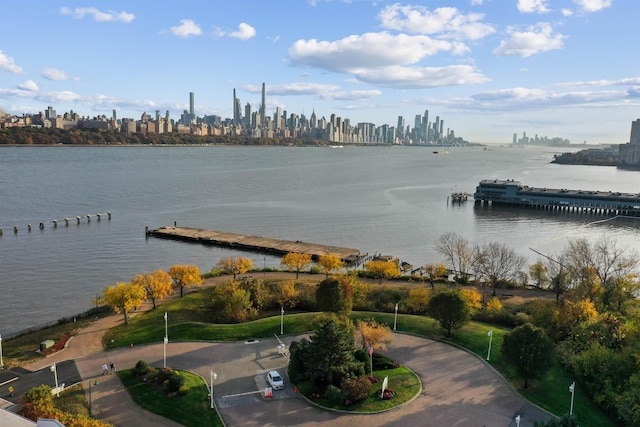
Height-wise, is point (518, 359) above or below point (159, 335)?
above

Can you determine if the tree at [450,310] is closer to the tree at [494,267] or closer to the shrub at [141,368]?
the tree at [494,267]

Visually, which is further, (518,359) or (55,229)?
(55,229)

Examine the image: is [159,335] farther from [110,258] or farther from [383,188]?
[383,188]

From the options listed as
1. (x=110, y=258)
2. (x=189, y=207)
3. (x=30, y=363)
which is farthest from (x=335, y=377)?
(x=189, y=207)

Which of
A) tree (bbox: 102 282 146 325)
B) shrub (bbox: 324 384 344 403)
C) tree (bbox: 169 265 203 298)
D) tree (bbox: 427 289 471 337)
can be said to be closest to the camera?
shrub (bbox: 324 384 344 403)

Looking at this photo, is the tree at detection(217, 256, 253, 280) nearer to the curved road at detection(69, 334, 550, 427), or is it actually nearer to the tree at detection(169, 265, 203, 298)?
the tree at detection(169, 265, 203, 298)

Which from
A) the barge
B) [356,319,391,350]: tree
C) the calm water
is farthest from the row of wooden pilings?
the barge

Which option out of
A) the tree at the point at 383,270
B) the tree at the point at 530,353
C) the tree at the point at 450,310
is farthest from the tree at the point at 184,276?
the tree at the point at 530,353
